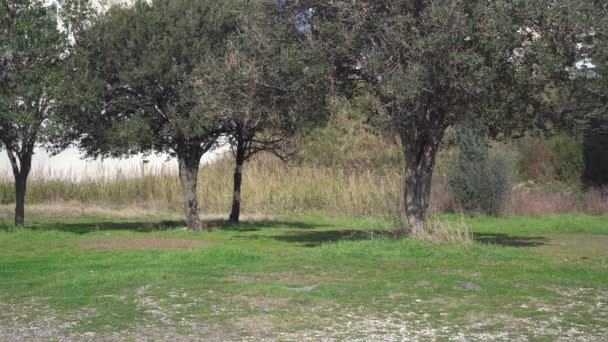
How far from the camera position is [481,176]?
32.0 metres

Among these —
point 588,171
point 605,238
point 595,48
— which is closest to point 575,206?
point 588,171

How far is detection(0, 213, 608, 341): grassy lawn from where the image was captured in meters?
10.8

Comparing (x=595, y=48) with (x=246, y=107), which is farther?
(x=246, y=107)

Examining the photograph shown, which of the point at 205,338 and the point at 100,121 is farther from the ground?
the point at 100,121

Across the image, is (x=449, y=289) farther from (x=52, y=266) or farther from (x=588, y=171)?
(x=588, y=171)

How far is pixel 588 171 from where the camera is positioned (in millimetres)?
39062

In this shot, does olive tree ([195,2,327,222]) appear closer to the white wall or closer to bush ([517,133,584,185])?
the white wall

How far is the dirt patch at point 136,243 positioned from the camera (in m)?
20.5

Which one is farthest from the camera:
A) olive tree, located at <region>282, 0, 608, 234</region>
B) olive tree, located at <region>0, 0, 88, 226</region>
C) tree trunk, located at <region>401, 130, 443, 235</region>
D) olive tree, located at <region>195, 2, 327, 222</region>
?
olive tree, located at <region>0, 0, 88, 226</region>

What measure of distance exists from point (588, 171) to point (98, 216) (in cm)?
2091

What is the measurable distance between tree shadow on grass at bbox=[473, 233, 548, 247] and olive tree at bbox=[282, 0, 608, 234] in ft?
12.3

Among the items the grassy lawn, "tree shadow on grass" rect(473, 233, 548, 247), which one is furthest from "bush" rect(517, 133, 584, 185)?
the grassy lawn

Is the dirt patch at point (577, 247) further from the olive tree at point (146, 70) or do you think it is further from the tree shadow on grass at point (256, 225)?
the olive tree at point (146, 70)

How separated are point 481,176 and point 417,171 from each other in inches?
492
